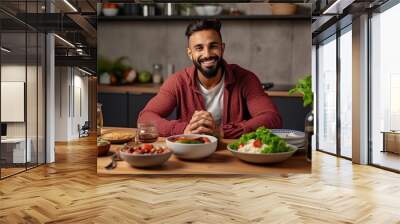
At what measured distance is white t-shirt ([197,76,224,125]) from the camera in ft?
12.8

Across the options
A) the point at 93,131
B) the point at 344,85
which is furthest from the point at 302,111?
the point at 93,131

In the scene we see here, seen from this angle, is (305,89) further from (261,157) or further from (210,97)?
(210,97)

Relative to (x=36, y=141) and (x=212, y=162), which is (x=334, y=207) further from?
(x=36, y=141)

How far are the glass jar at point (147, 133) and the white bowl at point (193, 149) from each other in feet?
0.50

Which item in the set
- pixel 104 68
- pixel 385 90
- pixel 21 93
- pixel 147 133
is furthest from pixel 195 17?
pixel 385 90

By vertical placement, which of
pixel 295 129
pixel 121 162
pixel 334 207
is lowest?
pixel 334 207

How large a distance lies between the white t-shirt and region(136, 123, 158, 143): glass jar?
1.90ft

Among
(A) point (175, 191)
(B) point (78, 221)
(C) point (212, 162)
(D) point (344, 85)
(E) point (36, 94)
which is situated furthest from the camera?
(D) point (344, 85)

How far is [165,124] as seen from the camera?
12.6 ft

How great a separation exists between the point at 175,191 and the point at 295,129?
4.62ft

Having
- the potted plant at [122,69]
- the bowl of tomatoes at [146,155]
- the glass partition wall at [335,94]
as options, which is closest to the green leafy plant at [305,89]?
the bowl of tomatoes at [146,155]

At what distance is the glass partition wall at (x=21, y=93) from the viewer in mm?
4949

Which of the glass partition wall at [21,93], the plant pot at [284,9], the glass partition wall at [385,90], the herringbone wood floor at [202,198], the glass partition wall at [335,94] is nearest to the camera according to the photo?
the herringbone wood floor at [202,198]

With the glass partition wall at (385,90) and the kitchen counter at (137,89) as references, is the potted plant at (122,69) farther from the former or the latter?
the glass partition wall at (385,90)
